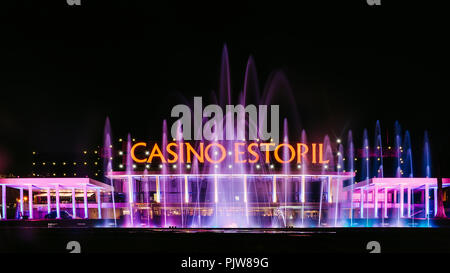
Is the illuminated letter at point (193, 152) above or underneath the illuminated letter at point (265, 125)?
underneath

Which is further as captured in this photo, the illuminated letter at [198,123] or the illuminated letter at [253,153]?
the illuminated letter at [198,123]

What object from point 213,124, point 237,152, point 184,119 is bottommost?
point 237,152

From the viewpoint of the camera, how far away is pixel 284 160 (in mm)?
37500

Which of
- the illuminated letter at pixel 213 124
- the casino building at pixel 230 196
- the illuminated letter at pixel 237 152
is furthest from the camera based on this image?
the illuminated letter at pixel 213 124

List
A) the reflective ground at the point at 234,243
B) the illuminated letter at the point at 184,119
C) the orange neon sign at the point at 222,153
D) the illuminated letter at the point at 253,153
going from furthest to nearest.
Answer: the illuminated letter at the point at 184,119
the orange neon sign at the point at 222,153
the illuminated letter at the point at 253,153
the reflective ground at the point at 234,243

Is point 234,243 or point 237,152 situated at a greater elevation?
point 237,152

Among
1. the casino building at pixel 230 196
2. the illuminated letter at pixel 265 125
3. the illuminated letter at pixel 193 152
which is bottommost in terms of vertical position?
the casino building at pixel 230 196

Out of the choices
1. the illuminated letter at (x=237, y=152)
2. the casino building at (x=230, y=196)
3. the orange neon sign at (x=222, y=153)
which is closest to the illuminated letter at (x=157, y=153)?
the orange neon sign at (x=222, y=153)

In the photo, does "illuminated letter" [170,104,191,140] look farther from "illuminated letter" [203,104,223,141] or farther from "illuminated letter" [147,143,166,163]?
"illuminated letter" [147,143,166,163]

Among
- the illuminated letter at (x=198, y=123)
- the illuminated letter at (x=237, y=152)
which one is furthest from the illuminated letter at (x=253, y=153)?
the illuminated letter at (x=198, y=123)

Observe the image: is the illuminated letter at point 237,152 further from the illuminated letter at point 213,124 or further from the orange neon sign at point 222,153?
the illuminated letter at point 213,124

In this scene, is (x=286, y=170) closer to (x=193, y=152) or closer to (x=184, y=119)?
(x=193, y=152)
